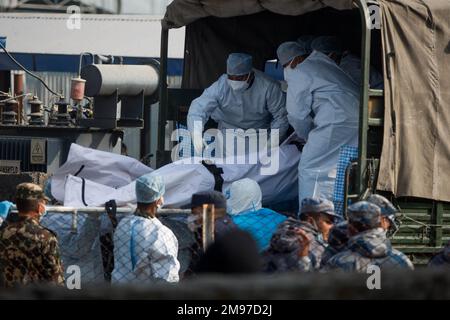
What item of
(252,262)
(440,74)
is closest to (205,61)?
(440,74)

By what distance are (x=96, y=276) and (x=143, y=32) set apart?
18.2 metres

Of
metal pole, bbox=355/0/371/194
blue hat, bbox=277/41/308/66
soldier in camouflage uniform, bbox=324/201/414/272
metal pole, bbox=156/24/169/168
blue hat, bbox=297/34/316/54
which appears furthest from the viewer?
metal pole, bbox=156/24/169/168

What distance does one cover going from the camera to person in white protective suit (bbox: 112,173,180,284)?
6.84 m

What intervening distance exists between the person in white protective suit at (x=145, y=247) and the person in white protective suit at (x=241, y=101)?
2777mm

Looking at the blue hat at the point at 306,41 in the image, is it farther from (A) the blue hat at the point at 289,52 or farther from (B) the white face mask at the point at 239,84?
(B) the white face mask at the point at 239,84

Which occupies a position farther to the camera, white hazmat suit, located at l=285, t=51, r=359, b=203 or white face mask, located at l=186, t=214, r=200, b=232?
white hazmat suit, located at l=285, t=51, r=359, b=203

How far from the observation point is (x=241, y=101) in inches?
389

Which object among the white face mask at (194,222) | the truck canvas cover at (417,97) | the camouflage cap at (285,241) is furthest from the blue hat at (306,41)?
the camouflage cap at (285,241)

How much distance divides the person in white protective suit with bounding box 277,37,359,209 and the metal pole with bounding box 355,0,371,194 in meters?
0.58

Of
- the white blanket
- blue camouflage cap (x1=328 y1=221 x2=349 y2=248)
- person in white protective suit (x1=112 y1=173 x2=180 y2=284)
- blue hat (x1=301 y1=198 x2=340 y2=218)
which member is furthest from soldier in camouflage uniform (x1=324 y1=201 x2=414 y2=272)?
the white blanket

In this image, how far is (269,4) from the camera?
8.88 metres

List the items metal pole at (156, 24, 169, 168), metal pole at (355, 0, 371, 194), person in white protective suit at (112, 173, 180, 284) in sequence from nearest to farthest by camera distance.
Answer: person in white protective suit at (112, 173, 180, 284), metal pole at (355, 0, 371, 194), metal pole at (156, 24, 169, 168)

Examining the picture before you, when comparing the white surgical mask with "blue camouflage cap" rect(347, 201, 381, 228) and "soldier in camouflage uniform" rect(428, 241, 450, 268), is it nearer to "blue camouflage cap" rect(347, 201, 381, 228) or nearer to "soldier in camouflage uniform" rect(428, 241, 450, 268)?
"blue camouflage cap" rect(347, 201, 381, 228)
